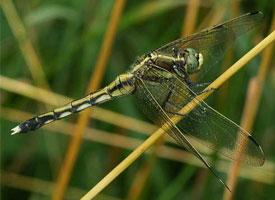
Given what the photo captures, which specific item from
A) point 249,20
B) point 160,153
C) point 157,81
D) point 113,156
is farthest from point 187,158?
point 249,20

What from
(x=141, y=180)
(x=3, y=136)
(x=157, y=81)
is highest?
(x=3, y=136)

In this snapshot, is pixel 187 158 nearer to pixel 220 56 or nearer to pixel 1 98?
pixel 220 56

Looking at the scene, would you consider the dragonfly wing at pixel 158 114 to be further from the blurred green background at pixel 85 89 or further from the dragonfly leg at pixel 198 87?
the blurred green background at pixel 85 89

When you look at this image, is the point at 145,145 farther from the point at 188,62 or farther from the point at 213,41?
the point at 213,41

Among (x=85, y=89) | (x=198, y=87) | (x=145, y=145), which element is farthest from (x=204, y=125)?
(x=85, y=89)

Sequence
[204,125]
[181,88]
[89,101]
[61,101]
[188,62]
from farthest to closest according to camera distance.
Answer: [61,101], [89,101], [188,62], [181,88], [204,125]

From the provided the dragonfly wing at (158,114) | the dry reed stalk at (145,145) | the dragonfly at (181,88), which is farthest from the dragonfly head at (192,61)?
the dry reed stalk at (145,145)
